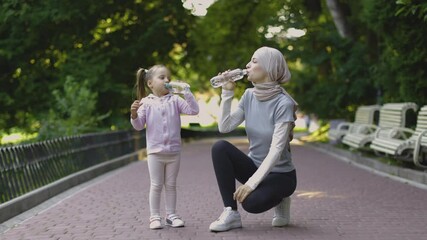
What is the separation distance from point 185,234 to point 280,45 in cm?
1670

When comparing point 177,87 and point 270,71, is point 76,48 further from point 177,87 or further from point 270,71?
point 270,71

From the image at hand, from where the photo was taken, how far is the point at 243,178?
670 centimetres

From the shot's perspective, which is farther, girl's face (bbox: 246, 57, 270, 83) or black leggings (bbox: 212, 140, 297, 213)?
girl's face (bbox: 246, 57, 270, 83)

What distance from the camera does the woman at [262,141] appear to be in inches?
253

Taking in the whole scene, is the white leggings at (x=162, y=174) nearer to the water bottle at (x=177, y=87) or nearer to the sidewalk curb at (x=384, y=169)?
the water bottle at (x=177, y=87)

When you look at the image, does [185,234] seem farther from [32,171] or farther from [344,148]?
[344,148]

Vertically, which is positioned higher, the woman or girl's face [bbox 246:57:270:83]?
girl's face [bbox 246:57:270:83]

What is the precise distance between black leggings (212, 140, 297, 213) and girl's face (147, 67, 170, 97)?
84 centimetres

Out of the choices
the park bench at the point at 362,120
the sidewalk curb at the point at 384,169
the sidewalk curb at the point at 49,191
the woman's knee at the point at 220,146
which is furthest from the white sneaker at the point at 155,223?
the park bench at the point at 362,120

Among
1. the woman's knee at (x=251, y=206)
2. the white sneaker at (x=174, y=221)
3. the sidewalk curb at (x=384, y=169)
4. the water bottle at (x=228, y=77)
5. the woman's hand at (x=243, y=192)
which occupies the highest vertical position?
the water bottle at (x=228, y=77)

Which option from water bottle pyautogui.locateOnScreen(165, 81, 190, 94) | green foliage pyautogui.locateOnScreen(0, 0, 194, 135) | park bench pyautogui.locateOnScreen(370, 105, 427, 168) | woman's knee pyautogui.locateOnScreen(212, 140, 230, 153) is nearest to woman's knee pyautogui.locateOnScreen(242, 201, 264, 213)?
woman's knee pyautogui.locateOnScreen(212, 140, 230, 153)

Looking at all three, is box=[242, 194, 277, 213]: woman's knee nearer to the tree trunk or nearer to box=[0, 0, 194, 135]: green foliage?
box=[0, 0, 194, 135]: green foliage

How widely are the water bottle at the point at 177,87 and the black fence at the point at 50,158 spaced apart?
2.96 metres

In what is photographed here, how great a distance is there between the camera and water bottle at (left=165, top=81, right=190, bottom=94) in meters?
6.79
